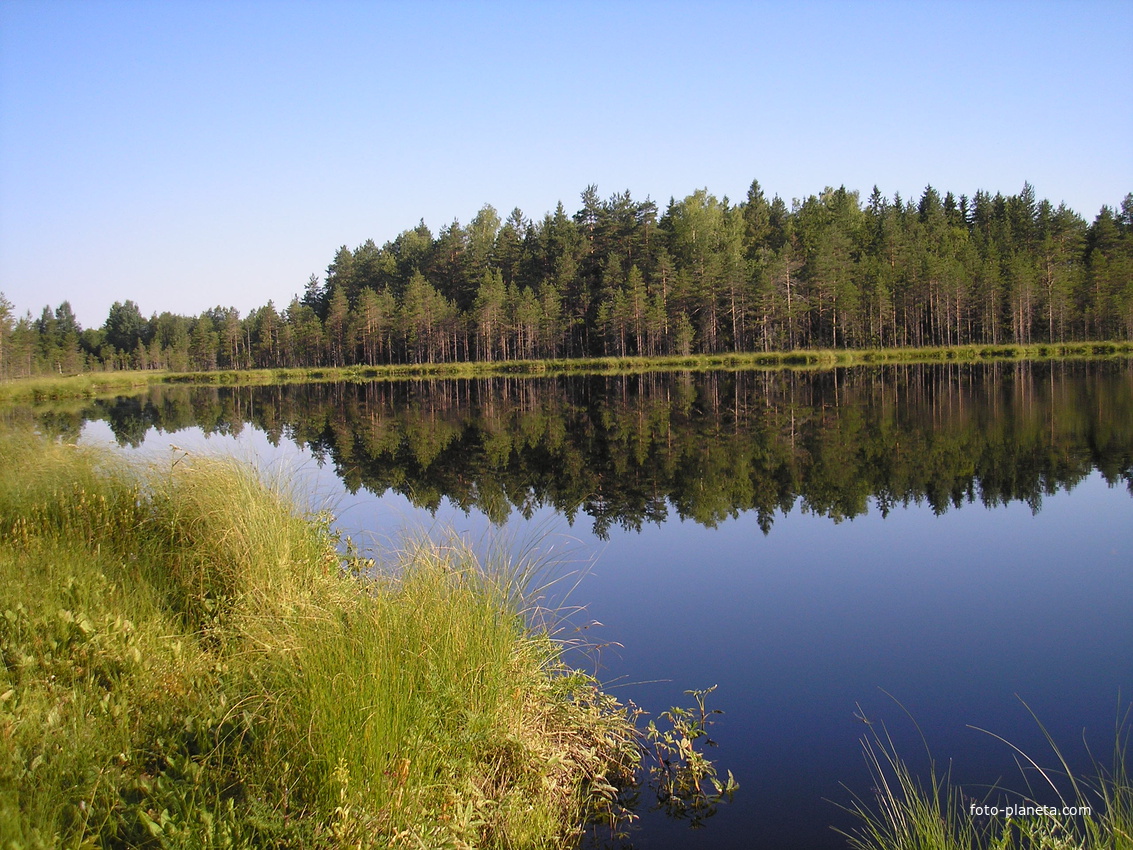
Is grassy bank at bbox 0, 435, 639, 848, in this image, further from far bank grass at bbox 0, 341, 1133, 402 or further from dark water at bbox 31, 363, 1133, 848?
far bank grass at bbox 0, 341, 1133, 402

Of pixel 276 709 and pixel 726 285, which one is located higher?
pixel 726 285

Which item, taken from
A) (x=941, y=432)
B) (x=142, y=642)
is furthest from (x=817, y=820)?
(x=941, y=432)

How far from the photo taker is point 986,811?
→ 172 inches

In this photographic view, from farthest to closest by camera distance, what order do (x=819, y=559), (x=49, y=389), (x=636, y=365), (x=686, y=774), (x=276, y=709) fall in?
(x=636, y=365) < (x=49, y=389) < (x=819, y=559) < (x=686, y=774) < (x=276, y=709)

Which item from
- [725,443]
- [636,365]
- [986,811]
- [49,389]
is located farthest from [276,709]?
[636,365]

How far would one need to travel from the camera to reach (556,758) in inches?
170

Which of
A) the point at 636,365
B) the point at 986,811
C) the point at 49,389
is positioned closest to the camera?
the point at 986,811

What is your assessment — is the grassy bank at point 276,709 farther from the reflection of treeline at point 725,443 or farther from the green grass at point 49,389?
the green grass at point 49,389

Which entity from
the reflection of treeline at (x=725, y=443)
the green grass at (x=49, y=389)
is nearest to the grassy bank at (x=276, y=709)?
the reflection of treeline at (x=725, y=443)

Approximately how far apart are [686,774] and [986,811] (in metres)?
1.68

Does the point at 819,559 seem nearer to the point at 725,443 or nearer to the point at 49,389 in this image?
the point at 725,443

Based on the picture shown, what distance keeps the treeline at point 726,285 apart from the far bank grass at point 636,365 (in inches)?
184

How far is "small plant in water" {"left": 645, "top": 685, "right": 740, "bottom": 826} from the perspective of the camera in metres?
4.71

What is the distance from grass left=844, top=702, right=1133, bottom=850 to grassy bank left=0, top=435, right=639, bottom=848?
1.54 meters
